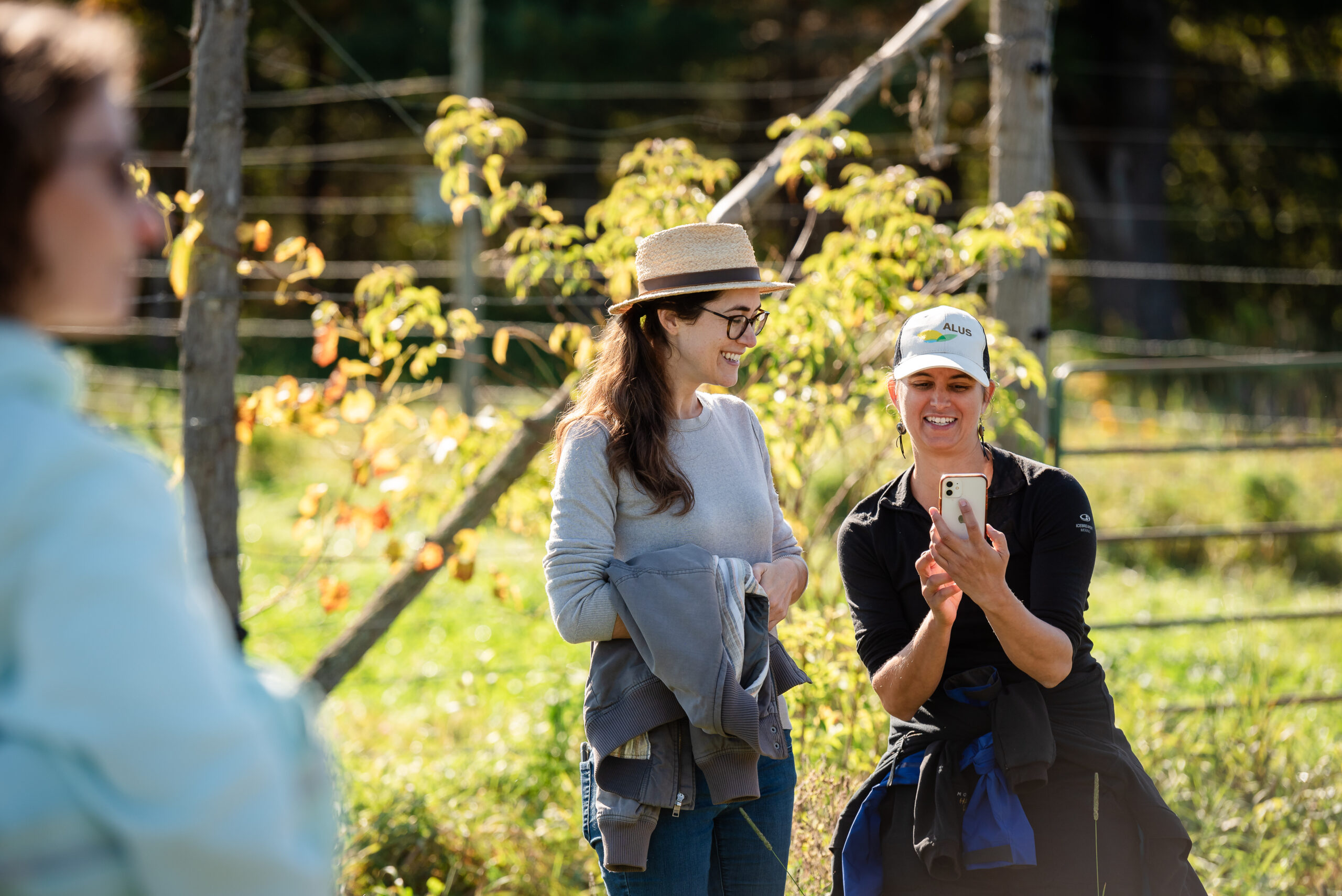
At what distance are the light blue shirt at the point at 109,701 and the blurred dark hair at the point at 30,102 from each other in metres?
0.07

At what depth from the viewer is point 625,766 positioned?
6.92 feet

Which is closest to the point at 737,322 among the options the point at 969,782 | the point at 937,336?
the point at 937,336

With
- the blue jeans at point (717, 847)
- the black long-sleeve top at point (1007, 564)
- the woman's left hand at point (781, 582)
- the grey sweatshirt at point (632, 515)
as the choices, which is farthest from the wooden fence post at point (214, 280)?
the black long-sleeve top at point (1007, 564)

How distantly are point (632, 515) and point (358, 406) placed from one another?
146 centimetres

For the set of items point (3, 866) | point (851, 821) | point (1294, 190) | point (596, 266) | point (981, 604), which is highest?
point (1294, 190)

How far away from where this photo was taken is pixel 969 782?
2.11 m

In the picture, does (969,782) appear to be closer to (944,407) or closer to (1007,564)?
(1007,564)

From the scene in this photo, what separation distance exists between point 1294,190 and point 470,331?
61.0 ft

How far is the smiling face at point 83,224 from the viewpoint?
98cm

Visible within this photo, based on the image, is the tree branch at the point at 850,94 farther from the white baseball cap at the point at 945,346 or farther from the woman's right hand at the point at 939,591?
the woman's right hand at the point at 939,591

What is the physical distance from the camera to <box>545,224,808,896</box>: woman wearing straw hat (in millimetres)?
2141

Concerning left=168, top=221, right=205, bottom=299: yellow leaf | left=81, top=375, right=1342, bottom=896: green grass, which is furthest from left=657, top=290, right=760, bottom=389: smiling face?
left=168, top=221, right=205, bottom=299: yellow leaf

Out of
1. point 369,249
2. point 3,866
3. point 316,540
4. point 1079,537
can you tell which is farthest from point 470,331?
point 369,249

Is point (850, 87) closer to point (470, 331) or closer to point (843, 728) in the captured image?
point (470, 331)
